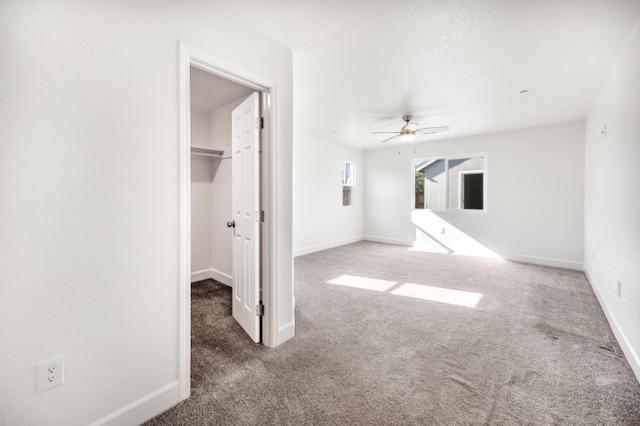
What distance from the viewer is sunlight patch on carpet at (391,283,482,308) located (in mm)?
3361

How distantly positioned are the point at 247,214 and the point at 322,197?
415cm

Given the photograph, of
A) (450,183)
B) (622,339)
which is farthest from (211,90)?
(450,183)

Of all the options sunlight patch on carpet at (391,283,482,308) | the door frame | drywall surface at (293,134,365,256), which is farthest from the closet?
sunlight patch on carpet at (391,283,482,308)

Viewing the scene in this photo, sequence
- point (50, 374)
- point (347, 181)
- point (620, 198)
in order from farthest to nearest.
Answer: point (347, 181) < point (620, 198) < point (50, 374)

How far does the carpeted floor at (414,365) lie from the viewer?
1.62m

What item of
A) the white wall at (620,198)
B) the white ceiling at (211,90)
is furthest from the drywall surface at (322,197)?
the white wall at (620,198)

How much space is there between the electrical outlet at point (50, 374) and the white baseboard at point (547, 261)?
6.50m

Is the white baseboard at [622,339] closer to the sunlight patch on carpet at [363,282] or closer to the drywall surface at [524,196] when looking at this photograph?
the drywall surface at [524,196]

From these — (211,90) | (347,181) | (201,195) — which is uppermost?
(211,90)

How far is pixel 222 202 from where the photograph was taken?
4051 millimetres

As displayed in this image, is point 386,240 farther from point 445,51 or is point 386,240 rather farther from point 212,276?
point 445,51

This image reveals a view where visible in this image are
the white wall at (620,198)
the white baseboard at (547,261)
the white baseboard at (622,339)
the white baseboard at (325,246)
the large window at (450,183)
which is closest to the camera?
the white baseboard at (622,339)

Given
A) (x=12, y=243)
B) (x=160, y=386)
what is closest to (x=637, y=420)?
(x=160, y=386)

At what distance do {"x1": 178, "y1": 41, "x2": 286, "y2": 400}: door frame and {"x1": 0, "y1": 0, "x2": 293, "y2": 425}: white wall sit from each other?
0.04 metres
